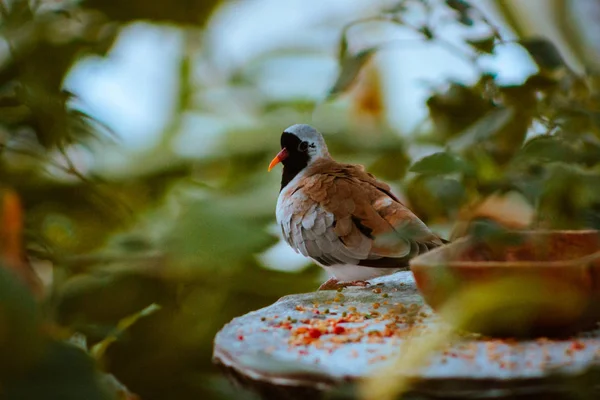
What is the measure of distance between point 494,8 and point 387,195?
78 cm

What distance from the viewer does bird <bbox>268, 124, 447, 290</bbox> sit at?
3.23ft

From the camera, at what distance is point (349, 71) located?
42.4 inches

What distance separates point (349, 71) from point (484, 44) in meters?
0.19

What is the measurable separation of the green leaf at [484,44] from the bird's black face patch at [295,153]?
0.90ft

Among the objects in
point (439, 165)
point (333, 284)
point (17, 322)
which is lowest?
point (333, 284)

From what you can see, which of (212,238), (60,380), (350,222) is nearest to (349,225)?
(350,222)

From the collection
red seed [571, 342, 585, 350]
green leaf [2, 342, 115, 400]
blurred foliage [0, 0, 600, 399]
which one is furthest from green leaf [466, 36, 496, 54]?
green leaf [2, 342, 115, 400]

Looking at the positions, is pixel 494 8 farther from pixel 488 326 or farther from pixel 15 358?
pixel 15 358

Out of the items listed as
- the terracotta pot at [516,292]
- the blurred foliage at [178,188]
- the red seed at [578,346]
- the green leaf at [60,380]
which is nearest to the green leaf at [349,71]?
the blurred foliage at [178,188]

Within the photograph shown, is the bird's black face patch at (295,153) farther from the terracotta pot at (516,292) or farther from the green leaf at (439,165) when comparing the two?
the terracotta pot at (516,292)

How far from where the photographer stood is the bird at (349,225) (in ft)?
3.23

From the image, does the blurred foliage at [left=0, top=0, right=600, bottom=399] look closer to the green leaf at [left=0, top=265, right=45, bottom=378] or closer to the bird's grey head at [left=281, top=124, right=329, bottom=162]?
the bird's grey head at [left=281, top=124, right=329, bottom=162]

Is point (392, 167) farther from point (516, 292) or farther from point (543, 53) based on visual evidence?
point (516, 292)

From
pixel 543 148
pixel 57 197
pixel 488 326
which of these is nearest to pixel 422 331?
pixel 488 326
